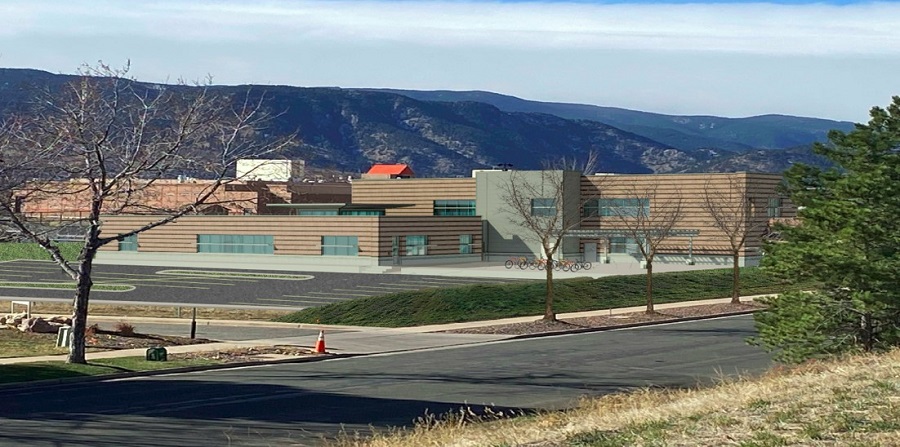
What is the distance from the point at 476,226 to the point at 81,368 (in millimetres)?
63923

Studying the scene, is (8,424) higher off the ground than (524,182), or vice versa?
(524,182)

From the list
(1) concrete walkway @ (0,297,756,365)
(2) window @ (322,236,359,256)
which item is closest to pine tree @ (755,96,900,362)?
(1) concrete walkway @ (0,297,756,365)

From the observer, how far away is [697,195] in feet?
285

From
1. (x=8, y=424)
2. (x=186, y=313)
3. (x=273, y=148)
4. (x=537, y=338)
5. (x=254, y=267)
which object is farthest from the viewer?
(x=254, y=267)

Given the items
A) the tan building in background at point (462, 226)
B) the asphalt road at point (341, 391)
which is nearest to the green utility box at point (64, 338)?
the asphalt road at point (341, 391)

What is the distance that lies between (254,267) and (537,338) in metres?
47.2

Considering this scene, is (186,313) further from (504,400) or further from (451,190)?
(451,190)

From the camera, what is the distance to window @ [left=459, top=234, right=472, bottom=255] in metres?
90.3

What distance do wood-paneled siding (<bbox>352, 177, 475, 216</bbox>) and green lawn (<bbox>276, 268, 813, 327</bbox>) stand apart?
33.7 m

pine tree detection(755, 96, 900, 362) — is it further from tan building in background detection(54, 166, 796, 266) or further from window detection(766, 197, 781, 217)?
window detection(766, 197, 781, 217)

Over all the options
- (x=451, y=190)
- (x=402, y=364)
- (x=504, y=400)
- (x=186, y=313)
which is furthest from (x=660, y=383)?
(x=451, y=190)

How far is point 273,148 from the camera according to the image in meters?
30.8

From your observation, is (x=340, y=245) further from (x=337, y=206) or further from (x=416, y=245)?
(x=337, y=206)

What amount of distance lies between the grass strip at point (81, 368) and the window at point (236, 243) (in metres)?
54.8
